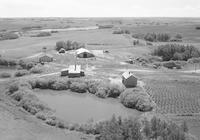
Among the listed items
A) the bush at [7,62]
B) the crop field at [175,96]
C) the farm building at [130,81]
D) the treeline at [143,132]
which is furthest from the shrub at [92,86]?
the bush at [7,62]

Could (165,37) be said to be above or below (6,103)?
above

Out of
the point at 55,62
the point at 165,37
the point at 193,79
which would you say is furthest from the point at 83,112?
the point at 165,37

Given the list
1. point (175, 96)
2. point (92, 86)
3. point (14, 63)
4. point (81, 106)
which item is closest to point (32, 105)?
point (81, 106)

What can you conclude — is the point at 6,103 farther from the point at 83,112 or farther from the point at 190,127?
the point at 190,127

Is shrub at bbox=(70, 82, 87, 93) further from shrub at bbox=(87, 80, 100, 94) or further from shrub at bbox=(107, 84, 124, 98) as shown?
shrub at bbox=(107, 84, 124, 98)

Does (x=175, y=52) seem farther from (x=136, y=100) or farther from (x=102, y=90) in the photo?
(x=136, y=100)

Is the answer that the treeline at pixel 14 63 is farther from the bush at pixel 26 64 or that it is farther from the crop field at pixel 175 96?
the crop field at pixel 175 96
